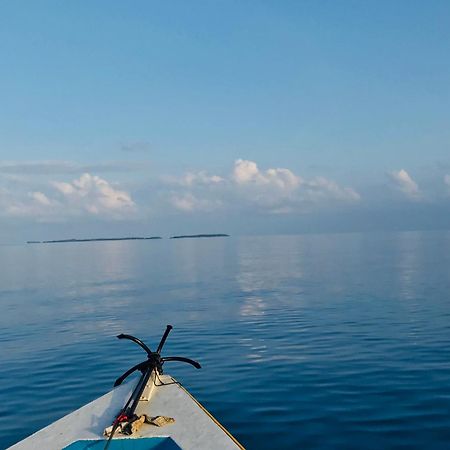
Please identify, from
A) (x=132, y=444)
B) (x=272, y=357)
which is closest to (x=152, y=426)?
(x=132, y=444)

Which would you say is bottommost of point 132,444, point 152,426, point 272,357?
point 272,357

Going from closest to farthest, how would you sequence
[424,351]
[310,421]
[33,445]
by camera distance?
[33,445] < [310,421] < [424,351]

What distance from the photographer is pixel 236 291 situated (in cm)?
5497

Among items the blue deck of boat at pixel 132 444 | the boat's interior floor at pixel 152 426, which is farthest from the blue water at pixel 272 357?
the blue deck of boat at pixel 132 444

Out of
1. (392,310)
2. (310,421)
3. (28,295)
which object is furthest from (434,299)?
(28,295)

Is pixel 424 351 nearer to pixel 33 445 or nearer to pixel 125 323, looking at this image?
pixel 33 445

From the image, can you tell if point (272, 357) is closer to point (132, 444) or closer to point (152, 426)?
point (152, 426)

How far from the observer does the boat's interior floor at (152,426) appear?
11.3 m

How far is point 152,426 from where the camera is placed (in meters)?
12.3

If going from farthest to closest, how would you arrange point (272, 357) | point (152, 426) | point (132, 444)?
point (272, 357)
point (152, 426)
point (132, 444)

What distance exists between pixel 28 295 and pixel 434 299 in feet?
152

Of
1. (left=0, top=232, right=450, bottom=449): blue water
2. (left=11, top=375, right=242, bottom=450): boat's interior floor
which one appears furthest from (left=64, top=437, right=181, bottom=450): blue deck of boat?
(left=0, top=232, right=450, bottom=449): blue water

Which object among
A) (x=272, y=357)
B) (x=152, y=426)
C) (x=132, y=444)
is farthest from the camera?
(x=272, y=357)

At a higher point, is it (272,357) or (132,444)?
(132,444)
